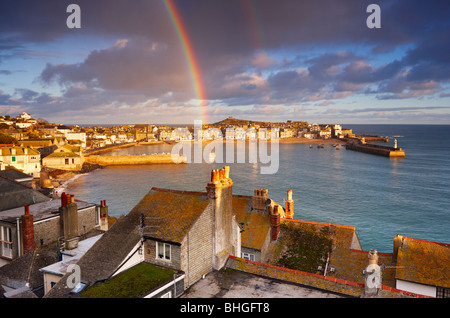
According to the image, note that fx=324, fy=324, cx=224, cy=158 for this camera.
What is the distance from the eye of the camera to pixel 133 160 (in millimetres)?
105000

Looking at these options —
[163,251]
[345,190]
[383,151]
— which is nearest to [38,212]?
[163,251]

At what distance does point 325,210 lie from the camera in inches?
1919

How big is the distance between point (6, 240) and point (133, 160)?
93.6 m

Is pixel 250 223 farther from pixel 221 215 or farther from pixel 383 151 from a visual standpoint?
pixel 383 151

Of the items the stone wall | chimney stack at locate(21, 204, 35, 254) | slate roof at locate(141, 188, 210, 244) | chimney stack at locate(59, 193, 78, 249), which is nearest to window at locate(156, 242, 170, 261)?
slate roof at locate(141, 188, 210, 244)

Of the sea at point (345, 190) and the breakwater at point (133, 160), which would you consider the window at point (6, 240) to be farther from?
the breakwater at point (133, 160)

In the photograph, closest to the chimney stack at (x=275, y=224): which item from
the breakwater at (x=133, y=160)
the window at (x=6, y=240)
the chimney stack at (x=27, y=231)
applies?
the chimney stack at (x=27, y=231)

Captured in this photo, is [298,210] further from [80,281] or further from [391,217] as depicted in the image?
[80,281]

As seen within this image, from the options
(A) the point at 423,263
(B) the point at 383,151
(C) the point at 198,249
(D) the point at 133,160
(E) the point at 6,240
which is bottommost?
(D) the point at 133,160

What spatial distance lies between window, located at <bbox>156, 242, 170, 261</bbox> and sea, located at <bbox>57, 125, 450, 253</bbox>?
28.3 meters

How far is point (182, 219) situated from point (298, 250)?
969 centimetres

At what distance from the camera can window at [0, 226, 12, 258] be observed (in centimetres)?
1357

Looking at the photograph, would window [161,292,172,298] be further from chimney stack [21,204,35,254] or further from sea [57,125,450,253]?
sea [57,125,450,253]

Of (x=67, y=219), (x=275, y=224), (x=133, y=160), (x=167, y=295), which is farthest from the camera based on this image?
(x=133, y=160)
